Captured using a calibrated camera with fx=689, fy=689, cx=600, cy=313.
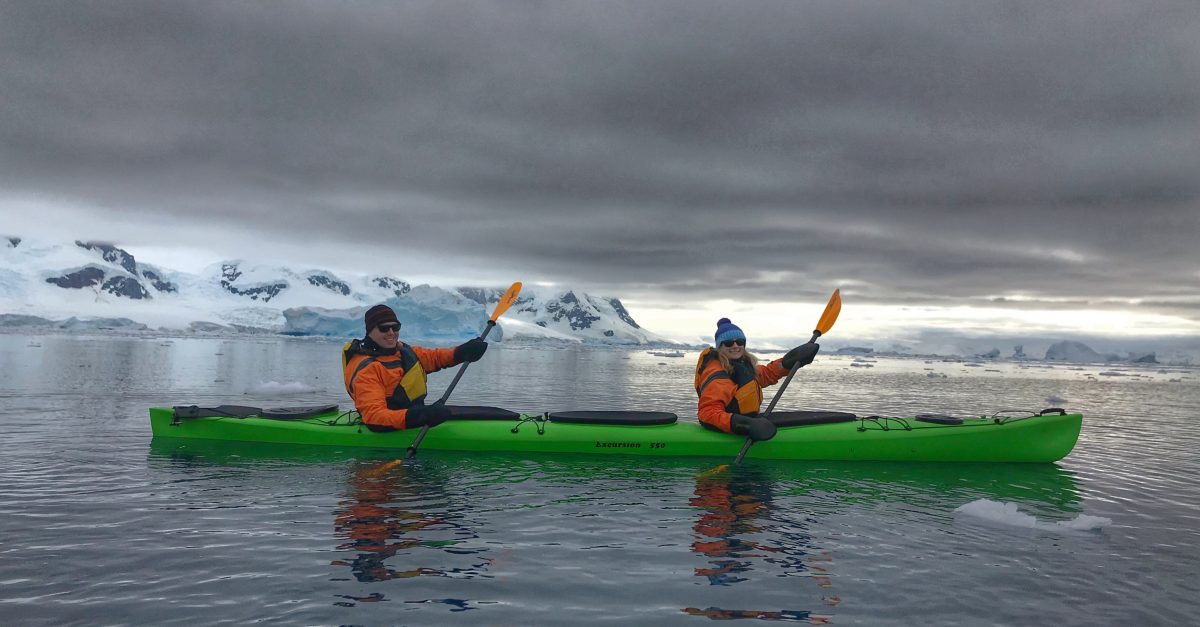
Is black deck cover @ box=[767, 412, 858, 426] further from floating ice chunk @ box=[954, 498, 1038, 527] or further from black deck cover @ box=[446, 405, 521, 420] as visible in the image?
black deck cover @ box=[446, 405, 521, 420]

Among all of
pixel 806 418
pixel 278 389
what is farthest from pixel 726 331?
pixel 278 389

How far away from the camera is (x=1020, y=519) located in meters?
6.07

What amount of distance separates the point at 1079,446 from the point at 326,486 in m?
11.8

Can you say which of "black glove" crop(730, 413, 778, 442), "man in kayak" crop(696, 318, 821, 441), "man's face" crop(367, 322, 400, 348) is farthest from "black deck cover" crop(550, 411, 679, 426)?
"man's face" crop(367, 322, 400, 348)

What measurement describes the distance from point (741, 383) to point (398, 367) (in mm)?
4440

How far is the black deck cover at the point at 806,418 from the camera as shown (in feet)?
30.2

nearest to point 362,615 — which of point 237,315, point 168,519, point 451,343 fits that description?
point 168,519

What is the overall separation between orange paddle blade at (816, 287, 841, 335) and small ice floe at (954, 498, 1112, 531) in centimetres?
379

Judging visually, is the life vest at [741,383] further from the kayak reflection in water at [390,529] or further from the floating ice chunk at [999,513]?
the kayak reflection in water at [390,529]

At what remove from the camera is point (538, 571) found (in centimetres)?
465

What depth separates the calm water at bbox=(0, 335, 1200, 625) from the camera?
160 inches

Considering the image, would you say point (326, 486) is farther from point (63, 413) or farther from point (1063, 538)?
point (63, 413)

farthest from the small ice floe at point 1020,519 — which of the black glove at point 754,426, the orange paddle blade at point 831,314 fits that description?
the orange paddle blade at point 831,314

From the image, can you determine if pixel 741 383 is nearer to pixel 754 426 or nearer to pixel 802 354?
pixel 754 426
